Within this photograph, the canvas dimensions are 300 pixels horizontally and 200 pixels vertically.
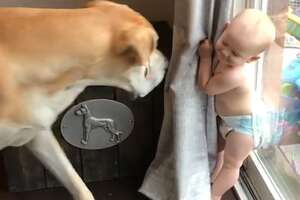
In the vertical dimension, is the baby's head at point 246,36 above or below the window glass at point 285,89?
above

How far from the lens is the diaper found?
159 cm

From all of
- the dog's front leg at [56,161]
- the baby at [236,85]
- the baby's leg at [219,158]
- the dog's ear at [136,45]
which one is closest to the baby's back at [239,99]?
the baby at [236,85]

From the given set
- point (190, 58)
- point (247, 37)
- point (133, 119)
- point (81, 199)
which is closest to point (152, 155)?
point (133, 119)

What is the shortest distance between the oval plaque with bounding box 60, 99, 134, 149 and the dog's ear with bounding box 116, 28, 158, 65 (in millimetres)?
377

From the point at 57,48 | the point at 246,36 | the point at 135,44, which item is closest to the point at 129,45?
the point at 135,44

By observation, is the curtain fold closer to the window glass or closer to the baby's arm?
the baby's arm

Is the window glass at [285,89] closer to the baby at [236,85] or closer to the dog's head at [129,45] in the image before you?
the baby at [236,85]

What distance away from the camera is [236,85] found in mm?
1530

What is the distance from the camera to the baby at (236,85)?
1450mm

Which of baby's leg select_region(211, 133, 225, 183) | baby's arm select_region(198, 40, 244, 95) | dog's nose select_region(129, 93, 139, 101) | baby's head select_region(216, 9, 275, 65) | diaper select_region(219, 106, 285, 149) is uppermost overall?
→ baby's head select_region(216, 9, 275, 65)

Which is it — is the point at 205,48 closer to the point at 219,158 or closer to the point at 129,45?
the point at 129,45

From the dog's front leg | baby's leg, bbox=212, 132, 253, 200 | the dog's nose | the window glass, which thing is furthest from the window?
the dog's front leg

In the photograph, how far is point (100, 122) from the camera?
177 centimetres

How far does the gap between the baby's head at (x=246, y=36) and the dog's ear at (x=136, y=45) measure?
7.1 inches
